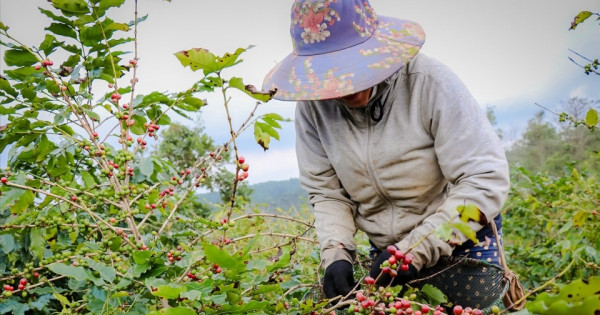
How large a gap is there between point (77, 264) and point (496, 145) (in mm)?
1430

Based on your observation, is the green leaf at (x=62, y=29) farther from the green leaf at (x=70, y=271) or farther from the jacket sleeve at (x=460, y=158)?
the jacket sleeve at (x=460, y=158)

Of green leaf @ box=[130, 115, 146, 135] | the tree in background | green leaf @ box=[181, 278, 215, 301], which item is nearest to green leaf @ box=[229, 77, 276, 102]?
green leaf @ box=[181, 278, 215, 301]

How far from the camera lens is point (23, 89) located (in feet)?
6.06

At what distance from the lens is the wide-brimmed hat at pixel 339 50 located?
163 centimetres

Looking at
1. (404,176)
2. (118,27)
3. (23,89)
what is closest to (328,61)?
(404,176)

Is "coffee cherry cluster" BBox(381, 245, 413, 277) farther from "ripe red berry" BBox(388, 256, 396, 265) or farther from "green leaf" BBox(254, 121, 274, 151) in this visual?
"green leaf" BBox(254, 121, 274, 151)

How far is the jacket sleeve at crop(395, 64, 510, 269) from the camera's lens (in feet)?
5.45

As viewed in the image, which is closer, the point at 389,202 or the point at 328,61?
the point at 328,61

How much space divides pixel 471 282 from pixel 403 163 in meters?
0.50

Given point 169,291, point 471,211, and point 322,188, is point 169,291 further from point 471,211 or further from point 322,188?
point 322,188

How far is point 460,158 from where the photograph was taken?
5.63ft

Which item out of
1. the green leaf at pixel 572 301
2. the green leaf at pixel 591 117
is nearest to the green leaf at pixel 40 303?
the green leaf at pixel 572 301

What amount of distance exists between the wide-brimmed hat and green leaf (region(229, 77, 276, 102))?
25 cm

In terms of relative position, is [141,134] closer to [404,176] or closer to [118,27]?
[118,27]
